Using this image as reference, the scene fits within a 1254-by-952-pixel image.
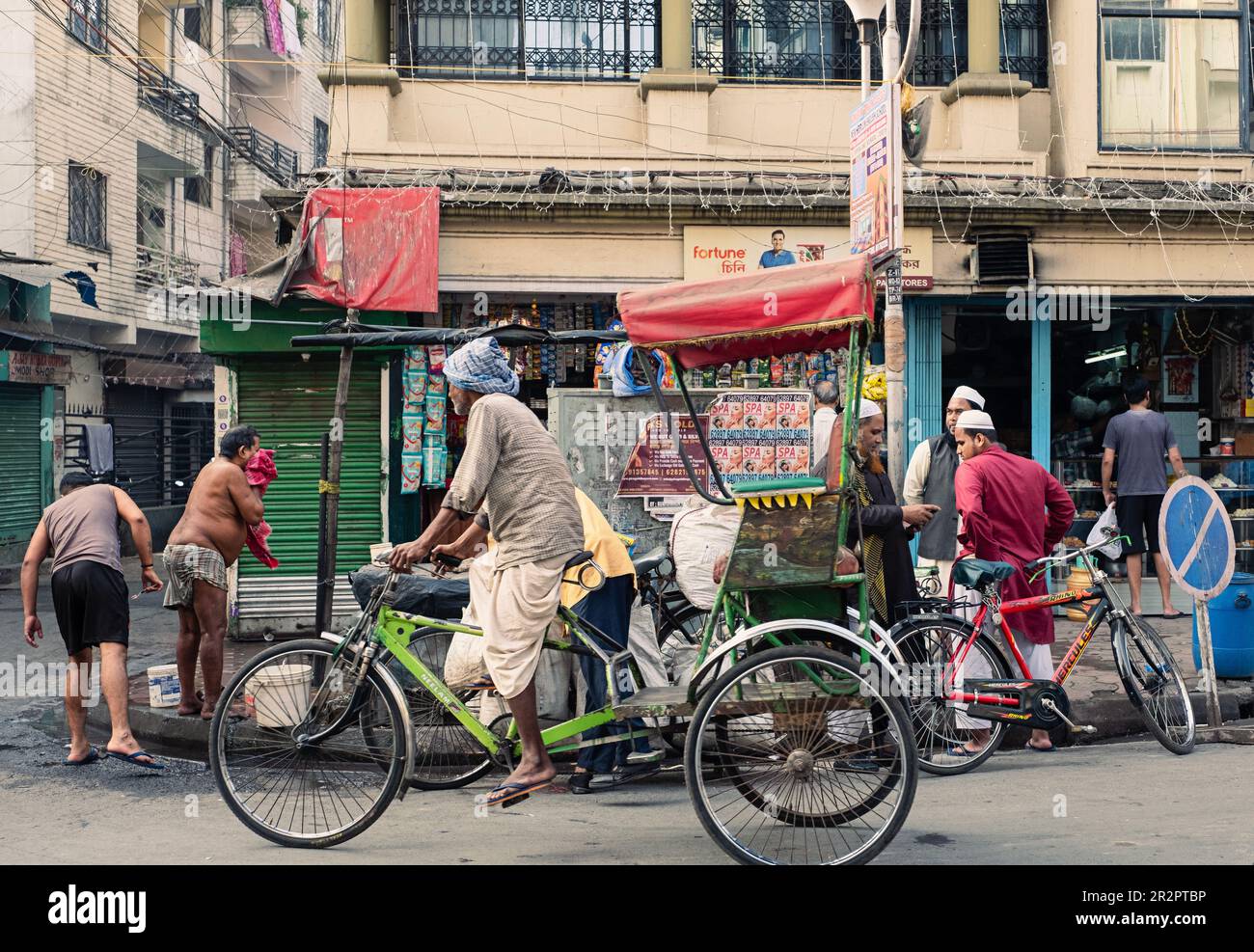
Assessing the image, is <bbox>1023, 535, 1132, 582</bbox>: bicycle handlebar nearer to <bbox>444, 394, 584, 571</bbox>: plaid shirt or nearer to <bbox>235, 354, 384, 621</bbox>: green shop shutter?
<bbox>444, 394, 584, 571</bbox>: plaid shirt

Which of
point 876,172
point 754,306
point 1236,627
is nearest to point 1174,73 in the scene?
point 876,172

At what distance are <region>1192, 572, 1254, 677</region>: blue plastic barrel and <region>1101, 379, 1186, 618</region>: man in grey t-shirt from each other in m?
2.60

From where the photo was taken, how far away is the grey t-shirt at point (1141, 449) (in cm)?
1098

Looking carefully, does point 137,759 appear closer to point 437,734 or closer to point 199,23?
point 437,734

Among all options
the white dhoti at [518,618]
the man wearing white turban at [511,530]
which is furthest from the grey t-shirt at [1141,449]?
the white dhoti at [518,618]

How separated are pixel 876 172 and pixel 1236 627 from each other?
395 cm

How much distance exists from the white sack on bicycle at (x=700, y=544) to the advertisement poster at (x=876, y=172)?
84.7 inches

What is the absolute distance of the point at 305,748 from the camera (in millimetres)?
5180

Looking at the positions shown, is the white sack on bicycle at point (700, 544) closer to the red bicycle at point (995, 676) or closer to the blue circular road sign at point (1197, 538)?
the red bicycle at point (995, 676)

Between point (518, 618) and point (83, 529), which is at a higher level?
point (83, 529)

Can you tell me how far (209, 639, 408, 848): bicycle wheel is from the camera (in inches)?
200

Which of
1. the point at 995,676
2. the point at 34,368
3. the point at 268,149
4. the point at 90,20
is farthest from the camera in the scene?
the point at 268,149

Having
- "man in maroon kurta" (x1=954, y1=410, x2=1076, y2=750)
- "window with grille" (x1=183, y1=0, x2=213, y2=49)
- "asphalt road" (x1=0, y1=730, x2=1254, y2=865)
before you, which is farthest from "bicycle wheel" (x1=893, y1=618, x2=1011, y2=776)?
"window with grille" (x1=183, y1=0, x2=213, y2=49)
